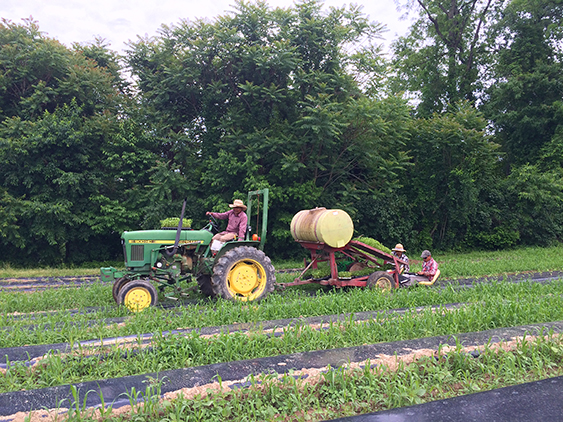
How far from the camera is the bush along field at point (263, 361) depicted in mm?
3287

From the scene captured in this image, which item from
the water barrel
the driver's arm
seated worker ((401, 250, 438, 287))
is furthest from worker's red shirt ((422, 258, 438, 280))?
the driver's arm

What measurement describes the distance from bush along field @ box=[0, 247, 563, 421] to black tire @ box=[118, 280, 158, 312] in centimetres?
19

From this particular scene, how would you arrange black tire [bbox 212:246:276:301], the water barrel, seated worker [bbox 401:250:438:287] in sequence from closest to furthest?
1. black tire [bbox 212:246:276:301]
2. the water barrel
3. seated worker [bbox 401:250:438:287]

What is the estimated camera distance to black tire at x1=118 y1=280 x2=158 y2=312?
650 cm

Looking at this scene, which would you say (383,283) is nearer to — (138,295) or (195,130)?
(138,295)

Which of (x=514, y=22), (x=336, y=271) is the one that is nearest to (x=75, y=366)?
(x=336, y=271)

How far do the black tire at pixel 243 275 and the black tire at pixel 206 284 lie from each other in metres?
0.69

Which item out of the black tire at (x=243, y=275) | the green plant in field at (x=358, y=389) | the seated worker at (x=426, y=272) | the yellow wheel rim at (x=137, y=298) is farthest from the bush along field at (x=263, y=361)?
the seated worker at (x=426, y=272)

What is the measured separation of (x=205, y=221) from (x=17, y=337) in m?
10.4

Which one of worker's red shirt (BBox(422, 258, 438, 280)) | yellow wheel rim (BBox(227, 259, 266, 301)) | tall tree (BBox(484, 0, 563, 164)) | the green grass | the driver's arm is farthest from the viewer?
tall tree (BBox(484, 0, 563, 164))

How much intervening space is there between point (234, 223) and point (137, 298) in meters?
2.26

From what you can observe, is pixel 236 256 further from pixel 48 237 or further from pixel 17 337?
pixel 48 237

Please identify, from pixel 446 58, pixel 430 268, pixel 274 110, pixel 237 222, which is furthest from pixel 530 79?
pixel 237 222

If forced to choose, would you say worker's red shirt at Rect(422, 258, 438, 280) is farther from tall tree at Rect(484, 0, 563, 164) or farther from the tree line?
tall tree at Rect(484, 0, 563, 164)
